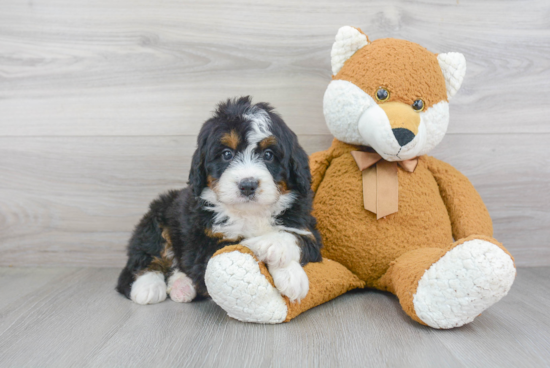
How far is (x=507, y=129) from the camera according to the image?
2334 millimetres

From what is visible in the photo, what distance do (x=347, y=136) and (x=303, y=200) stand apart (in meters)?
0.35

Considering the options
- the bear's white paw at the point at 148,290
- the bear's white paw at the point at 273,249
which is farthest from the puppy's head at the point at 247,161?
the bear's white paw at the point at 148,290

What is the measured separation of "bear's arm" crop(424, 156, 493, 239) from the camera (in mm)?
1851

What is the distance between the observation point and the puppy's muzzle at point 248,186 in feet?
4.77

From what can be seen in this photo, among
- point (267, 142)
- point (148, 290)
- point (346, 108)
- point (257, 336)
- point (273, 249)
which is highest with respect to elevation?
point (346, 108)

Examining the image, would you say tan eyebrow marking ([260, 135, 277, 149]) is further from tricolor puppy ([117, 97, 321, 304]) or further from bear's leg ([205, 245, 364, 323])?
bear's leg ([205, 245, 364, 323])

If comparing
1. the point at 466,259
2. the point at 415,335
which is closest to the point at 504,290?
the point at 466,259

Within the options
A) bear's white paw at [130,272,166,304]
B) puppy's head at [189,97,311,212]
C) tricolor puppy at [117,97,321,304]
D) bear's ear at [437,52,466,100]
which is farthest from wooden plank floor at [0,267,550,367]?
bear's ear at [437,52,466,100]

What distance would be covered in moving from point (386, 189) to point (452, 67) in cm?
58

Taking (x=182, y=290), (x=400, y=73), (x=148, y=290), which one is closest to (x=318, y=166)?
(x=400, y=73)

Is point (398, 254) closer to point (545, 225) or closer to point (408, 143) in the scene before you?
point (408, 143)

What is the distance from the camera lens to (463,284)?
136cm

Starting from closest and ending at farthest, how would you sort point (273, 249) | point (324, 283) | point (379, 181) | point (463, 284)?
point (463, 284) → point (273, 249) → point (324, 283) → point (379, 181)

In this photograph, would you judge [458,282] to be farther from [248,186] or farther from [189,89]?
[189,89]
